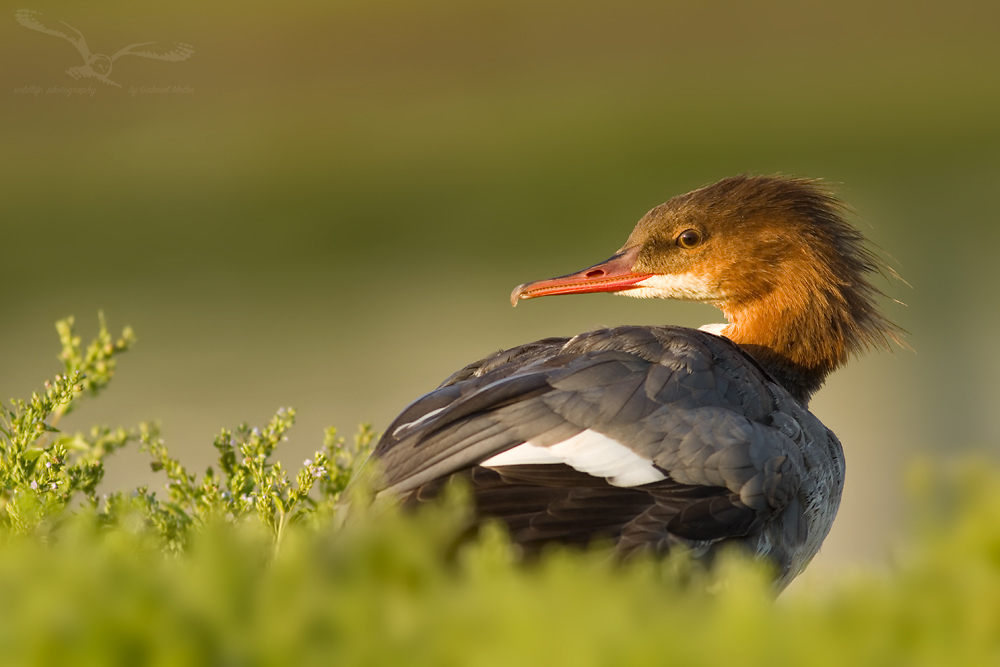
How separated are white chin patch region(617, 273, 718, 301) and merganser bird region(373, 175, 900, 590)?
33cm

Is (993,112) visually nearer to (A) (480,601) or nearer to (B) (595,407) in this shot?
(B) (595,407)

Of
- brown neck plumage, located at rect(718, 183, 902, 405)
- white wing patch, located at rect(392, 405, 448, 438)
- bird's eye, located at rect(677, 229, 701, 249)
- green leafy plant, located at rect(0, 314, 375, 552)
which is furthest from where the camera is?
bird's eye, located at rect(677, 229, 701, 249)

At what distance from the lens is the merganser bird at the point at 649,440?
239 centimetres

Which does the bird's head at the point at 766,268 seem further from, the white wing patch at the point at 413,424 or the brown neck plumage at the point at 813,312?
the white wing patch at the point at 413,424

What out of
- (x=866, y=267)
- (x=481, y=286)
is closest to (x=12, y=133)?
(x=481, y=286)

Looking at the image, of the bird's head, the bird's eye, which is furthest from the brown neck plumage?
the bird's eye

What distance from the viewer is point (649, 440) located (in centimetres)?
254

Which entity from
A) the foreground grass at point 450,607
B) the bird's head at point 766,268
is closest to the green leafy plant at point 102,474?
the foreground grass at point 450,607

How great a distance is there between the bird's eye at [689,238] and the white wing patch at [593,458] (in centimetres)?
149

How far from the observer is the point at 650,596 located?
1.17 metres

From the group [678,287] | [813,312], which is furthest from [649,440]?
[678,287]

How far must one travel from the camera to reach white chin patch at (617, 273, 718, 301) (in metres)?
3.82

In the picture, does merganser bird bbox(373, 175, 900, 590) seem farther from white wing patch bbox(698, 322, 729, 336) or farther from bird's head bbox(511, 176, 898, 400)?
white wing patch bbox(698, 322, 729, 336)

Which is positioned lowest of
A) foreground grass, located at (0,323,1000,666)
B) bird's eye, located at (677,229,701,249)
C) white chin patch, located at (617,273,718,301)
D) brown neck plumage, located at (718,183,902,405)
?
foreground grass, located at (0,323,1000,666)
